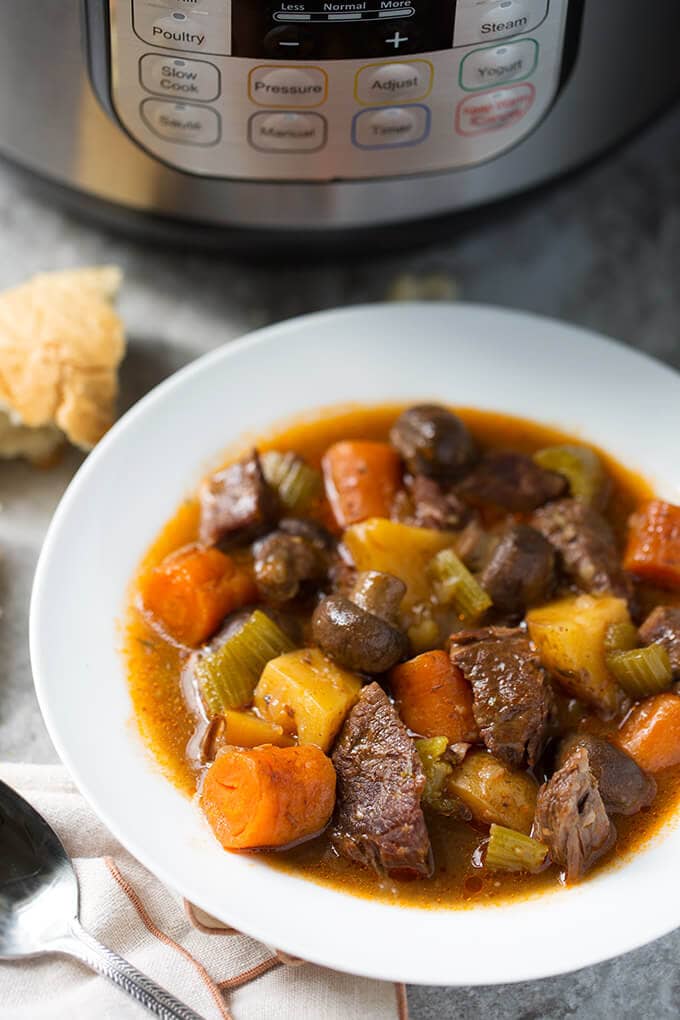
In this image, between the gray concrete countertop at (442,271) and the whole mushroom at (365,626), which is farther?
the gray concrete countertop at (442,271)

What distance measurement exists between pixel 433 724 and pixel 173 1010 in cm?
60

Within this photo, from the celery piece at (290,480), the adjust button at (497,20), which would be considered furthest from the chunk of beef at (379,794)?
the adjust button at (497,20)

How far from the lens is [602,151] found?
264 cm

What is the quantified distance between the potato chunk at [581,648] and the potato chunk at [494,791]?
192mm

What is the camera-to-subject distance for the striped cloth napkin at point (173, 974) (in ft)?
6.30

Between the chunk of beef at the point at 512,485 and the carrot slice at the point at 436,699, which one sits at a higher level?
the chunk of beef at the point at 512,485

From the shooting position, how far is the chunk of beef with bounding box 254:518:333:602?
2254mm

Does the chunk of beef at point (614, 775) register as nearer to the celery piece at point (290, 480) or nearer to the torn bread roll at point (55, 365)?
the celery piece at point (290, 480)

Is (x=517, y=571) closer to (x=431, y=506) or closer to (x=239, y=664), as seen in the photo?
(x=431, y=506)

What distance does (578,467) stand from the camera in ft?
8.09

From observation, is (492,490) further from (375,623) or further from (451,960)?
(451,960)

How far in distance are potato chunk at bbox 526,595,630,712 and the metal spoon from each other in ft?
2.65

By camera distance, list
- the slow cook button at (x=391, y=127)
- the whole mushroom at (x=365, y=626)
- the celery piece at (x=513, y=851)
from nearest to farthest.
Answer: the celery piece at (x=513, y=851)
the whole mushroom at (x=365, y=626)
the slow cook button at (x=391, y=127)

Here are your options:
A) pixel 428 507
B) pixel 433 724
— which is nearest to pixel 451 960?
pixel 433 724
